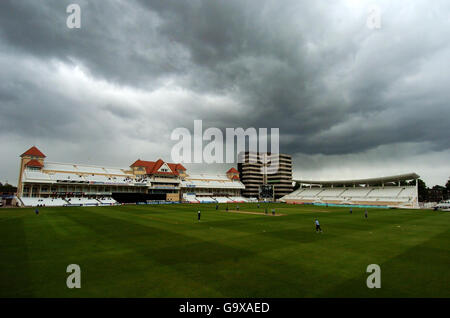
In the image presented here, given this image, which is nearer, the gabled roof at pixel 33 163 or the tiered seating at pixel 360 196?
the gabled roof at pixel 33 163

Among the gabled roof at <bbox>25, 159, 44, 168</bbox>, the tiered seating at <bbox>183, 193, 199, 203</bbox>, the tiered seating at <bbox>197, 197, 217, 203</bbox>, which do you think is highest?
the gabled roof at <bbox>25, 159, 44, 168</bbox>

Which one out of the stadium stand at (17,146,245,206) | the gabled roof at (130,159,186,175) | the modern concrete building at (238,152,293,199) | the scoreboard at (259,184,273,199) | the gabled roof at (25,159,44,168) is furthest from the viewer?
the modern concrete building at (238,152,293,199)

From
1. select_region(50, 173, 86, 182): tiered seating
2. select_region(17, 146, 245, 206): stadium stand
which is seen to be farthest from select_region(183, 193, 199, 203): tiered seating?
select_region(50, 173, 86, 182): tiered seating

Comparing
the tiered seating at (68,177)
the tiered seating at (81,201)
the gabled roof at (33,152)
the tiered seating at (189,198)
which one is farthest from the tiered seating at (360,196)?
the gabled roof at (33,152)

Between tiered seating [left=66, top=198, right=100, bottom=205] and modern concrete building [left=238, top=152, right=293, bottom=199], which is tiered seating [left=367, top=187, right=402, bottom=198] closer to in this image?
modern concrete building [left=238, top=152, right=293, bottom=199]

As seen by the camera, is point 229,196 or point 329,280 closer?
point 329,280

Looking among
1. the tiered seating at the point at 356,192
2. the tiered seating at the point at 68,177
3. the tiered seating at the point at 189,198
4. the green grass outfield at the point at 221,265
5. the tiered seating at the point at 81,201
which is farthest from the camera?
A: the tiered seating at the point at 189,198

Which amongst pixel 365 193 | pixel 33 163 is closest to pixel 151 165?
pixel 33 163

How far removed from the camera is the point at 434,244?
1714 cm

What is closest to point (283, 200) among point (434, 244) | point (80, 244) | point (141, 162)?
point (141, 162)

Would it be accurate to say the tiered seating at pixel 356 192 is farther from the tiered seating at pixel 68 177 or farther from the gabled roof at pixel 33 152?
the gabled roof at pixel 33 152

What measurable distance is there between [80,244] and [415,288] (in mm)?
19291

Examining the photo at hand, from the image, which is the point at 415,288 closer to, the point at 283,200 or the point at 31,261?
the point at 31,261

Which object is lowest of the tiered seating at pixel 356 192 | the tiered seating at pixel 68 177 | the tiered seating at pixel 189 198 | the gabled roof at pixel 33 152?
the tiered seating at pixel 189 198
